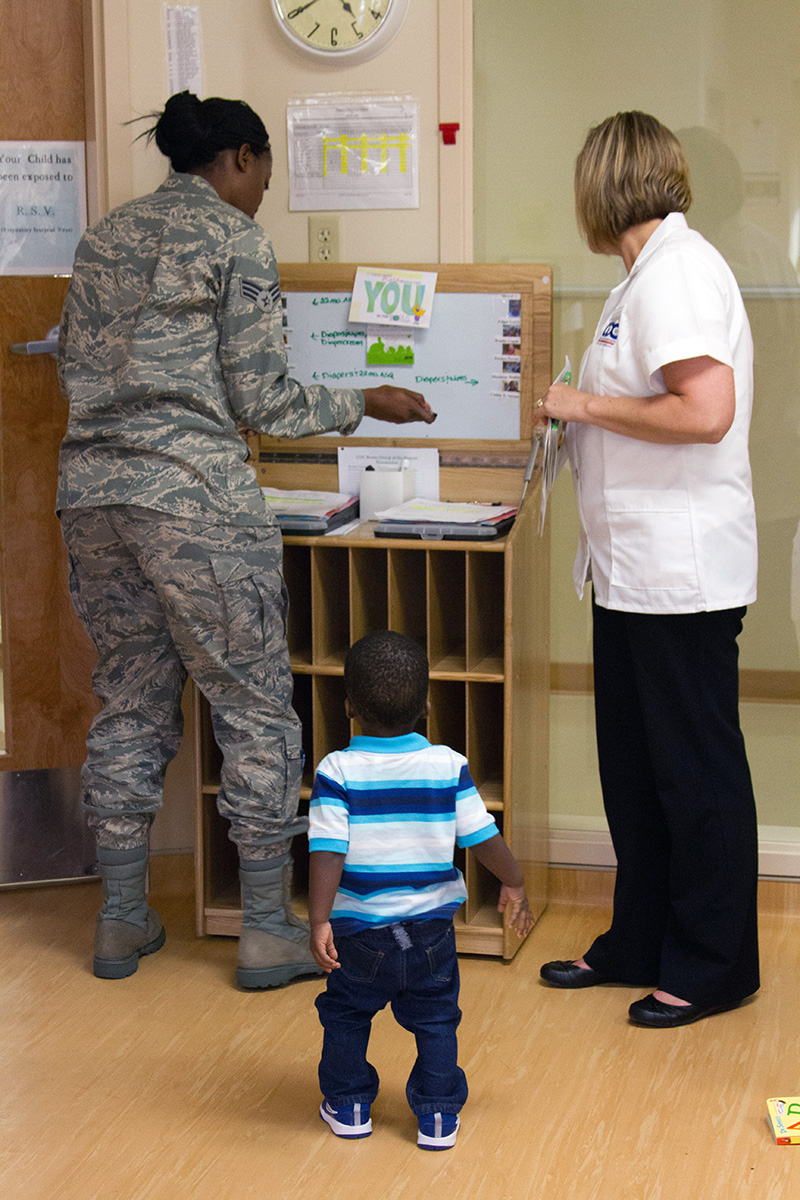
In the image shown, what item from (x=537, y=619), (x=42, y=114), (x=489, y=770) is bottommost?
(x=489, y=770)

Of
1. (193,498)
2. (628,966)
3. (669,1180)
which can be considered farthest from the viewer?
(628,966)

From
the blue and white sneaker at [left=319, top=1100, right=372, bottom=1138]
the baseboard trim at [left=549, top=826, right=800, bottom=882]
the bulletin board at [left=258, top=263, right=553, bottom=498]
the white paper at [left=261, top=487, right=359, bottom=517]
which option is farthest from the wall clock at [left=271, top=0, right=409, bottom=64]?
the blue and white sneaker at [left=319, top=1100, right=372, bottom=1138]

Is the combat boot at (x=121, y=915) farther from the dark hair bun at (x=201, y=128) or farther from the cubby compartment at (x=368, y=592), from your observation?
the dark hair bun at (x=201, y=128)

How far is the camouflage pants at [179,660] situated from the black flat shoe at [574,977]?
0.54m

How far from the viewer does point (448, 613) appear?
8.49 ft

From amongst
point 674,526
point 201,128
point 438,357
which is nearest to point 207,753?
point 438,357

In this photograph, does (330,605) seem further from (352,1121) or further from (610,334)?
(352,1121)

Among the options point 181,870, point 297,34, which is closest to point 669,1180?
point 181,870

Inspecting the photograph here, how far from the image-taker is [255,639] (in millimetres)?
2168

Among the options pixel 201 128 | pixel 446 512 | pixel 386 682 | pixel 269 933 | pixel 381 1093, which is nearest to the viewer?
pixel 386 682

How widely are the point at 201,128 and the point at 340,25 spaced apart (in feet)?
1.85

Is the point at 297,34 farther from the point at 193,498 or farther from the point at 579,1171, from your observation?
the point at 579,1171

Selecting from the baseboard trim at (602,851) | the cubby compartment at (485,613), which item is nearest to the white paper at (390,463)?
the cubby compartment at (485,613)

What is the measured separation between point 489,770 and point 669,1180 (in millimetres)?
972
